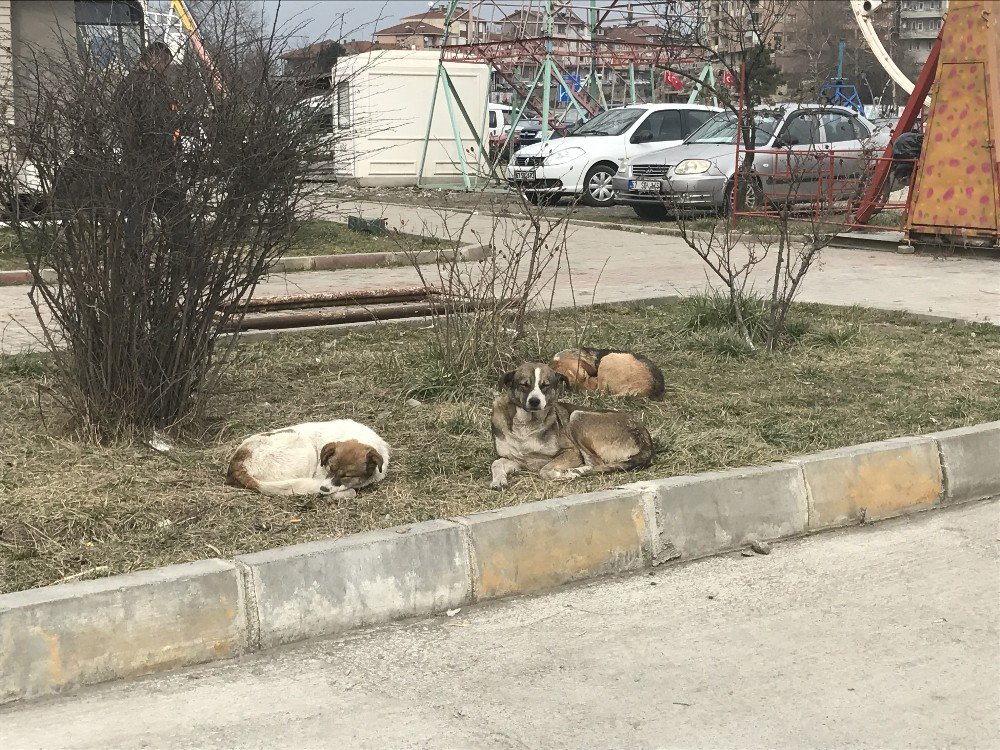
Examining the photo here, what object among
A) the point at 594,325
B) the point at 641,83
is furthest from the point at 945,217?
the point at 641,83

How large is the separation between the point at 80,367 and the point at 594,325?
4287 mm

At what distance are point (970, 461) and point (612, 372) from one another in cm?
182

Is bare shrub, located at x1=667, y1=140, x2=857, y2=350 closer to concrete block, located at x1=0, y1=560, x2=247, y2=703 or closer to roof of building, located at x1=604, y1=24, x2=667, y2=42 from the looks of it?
concrete block, located at x1=0, y1=560, x2=247, y2=703

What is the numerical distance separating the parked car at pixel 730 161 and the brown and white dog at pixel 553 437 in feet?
41.5

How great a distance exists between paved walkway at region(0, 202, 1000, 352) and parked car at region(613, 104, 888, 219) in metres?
2.64

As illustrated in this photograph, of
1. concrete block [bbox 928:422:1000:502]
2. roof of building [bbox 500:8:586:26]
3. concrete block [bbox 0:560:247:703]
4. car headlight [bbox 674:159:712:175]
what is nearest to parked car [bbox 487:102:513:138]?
roof of building [bbox 500:8:586:26]

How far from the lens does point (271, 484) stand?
5.00 m

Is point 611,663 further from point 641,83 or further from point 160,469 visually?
point 641,83

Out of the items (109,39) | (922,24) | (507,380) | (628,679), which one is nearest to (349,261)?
(109,39)

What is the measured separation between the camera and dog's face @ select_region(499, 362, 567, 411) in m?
5.25

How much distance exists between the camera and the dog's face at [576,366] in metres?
6.74

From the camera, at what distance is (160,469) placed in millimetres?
5238

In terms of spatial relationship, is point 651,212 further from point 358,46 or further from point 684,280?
point 358,46

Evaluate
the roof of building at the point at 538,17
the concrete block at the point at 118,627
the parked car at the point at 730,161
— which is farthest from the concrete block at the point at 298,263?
the roof of building at the point at 538,17
